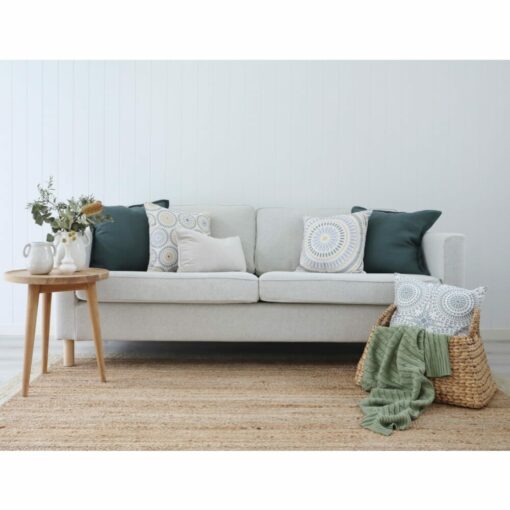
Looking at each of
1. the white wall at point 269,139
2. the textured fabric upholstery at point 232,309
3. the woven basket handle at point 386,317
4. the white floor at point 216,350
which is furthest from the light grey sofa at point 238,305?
the white wall at point 269,139

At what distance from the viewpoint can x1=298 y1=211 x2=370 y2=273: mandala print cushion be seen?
3.47 m

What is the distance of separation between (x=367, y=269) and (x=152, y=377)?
1484 millimetres

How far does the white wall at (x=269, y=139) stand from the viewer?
4.12 meters

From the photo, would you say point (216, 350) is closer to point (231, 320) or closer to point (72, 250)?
point (231, 320)

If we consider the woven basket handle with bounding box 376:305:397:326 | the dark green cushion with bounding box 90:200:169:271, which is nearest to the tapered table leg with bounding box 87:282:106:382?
the dark green cushion with bounding box 90:200:169:271

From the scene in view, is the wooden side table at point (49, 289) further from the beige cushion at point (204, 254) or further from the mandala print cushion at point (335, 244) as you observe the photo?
the mandala print cushion at point (335, 244)

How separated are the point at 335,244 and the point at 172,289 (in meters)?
1.06

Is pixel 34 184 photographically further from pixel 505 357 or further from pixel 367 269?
pixel 505 357

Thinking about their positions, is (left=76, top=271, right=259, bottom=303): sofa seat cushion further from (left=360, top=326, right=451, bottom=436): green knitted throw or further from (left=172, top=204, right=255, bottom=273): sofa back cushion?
(left=360, top=326, right=451, bottom=436): green knitted throw

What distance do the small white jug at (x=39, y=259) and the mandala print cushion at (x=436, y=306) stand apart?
69.6 inches

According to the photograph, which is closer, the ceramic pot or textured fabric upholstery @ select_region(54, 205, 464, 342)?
the ceramic pot

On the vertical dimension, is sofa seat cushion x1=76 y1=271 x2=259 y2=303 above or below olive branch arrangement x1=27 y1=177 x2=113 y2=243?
below

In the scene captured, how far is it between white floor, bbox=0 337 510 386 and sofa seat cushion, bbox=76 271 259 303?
559 millimetres

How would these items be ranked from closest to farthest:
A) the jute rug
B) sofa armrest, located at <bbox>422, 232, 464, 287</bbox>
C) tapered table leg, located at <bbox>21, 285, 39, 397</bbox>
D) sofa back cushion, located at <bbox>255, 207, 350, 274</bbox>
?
the jute rug < tapered table leg, located at <bbox>21, 285, 39, 397</bbox> < sofa armrest, located at <bbox>422, 232, 464, 287</bbox> < sofa back cushion, located at <bbox>255, 207, 350, 274</bbox>
